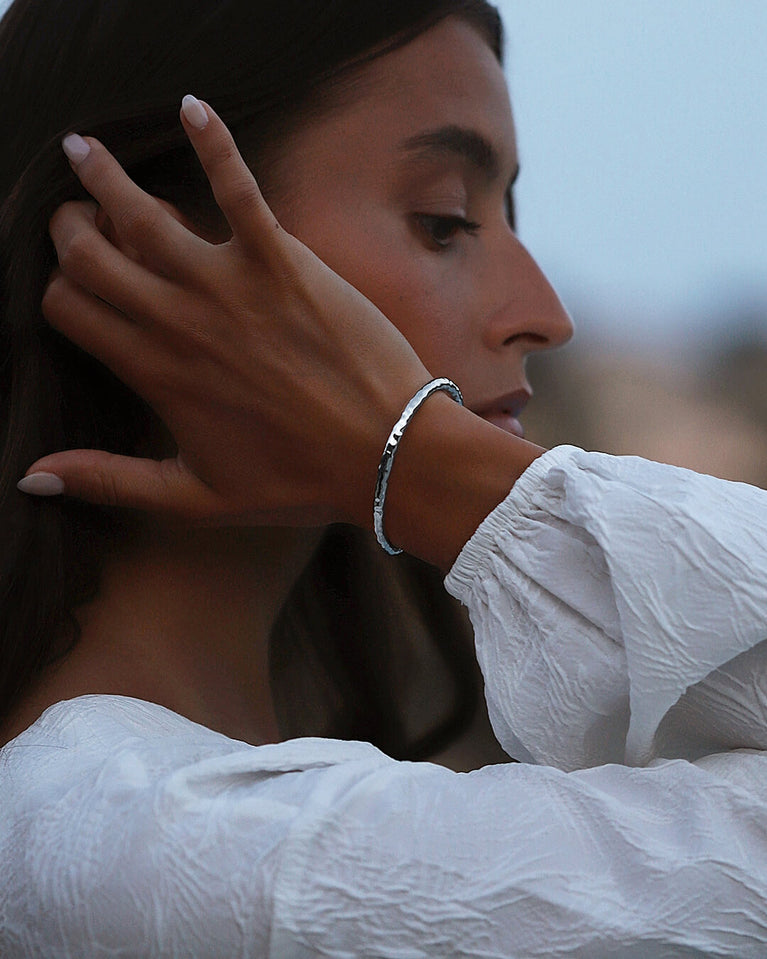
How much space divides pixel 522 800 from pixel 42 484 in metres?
0.52

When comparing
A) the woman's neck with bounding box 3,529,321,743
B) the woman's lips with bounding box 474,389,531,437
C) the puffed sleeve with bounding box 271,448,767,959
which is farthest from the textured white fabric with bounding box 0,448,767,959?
the woman's lips with bounding box 474,389,531,437

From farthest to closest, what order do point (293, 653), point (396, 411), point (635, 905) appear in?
point (293, 653)
point (396, 411)
point (635, 905)

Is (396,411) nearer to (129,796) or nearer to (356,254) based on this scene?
(356,254)

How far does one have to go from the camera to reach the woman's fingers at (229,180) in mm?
842

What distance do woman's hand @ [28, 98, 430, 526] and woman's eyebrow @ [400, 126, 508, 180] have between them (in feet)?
0.76

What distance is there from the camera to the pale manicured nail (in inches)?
37.6

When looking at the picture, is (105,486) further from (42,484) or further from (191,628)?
(191,628)

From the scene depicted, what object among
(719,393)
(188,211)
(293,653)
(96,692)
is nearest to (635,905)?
(96,692)

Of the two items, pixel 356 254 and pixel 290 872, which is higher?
pixel 356 254

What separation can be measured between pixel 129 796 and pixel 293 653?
2.60 feet

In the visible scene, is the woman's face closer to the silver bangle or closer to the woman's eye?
the woman's eye

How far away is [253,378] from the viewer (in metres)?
0.88

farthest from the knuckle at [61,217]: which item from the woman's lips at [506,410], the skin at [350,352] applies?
the woman's lips at [506,410]

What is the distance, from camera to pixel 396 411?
2.74ft
